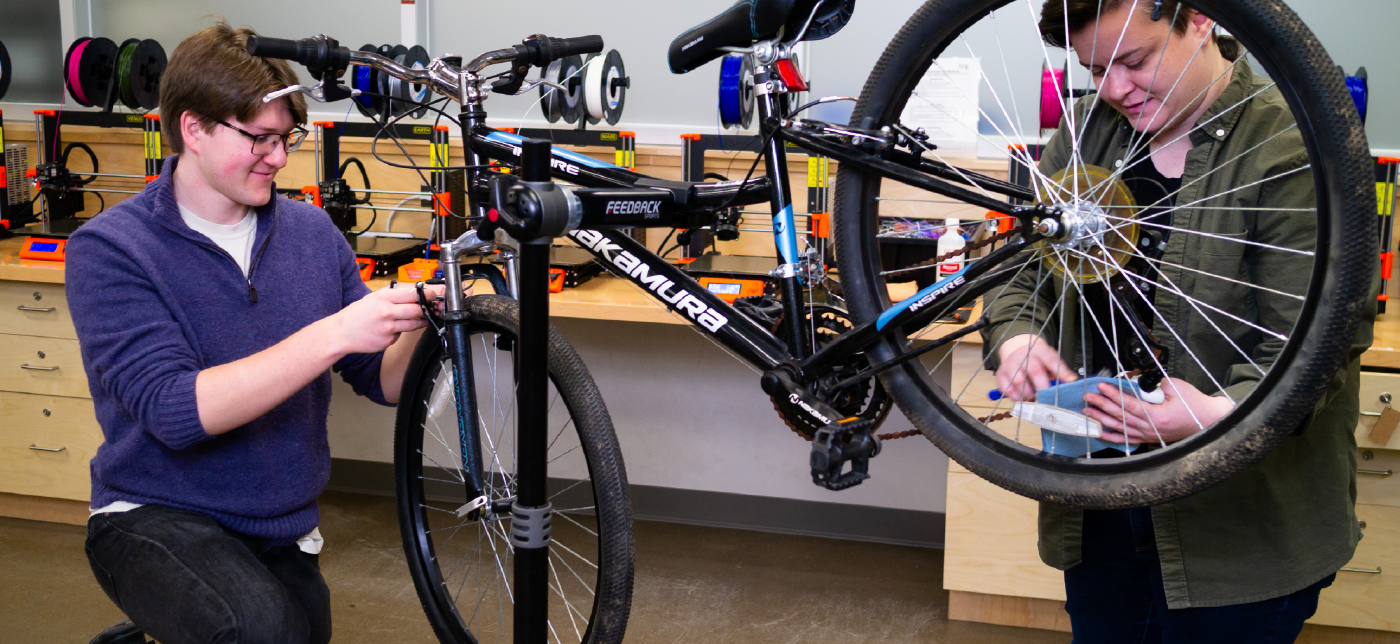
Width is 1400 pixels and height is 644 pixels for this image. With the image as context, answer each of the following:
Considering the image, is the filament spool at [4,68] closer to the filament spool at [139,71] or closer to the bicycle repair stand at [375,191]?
the filament spool at [139,71]

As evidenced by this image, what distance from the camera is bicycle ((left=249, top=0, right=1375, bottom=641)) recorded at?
816mm

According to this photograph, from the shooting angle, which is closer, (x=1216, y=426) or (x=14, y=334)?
(x=1216, y=426)

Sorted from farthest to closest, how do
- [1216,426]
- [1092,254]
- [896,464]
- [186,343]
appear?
[896,464] < [186,343] < [1092,254] < [1216,426]

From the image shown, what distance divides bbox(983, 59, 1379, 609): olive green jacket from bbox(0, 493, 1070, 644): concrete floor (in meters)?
1.34

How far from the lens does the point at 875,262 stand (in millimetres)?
1124

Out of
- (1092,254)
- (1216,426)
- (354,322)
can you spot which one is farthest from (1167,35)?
(354,322)

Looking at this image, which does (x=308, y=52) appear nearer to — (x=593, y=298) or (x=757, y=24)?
(x=757, y=24)

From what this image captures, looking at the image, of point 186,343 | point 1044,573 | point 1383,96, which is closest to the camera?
point 186,343

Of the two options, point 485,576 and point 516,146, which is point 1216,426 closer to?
point 516,146

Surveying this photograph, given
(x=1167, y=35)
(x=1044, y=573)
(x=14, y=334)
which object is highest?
(x=1167, y=35)

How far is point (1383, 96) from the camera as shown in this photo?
2.65 meters

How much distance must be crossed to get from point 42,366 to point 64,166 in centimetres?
69

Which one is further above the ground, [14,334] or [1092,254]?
[1092,254]

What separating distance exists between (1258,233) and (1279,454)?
329 millimetres
